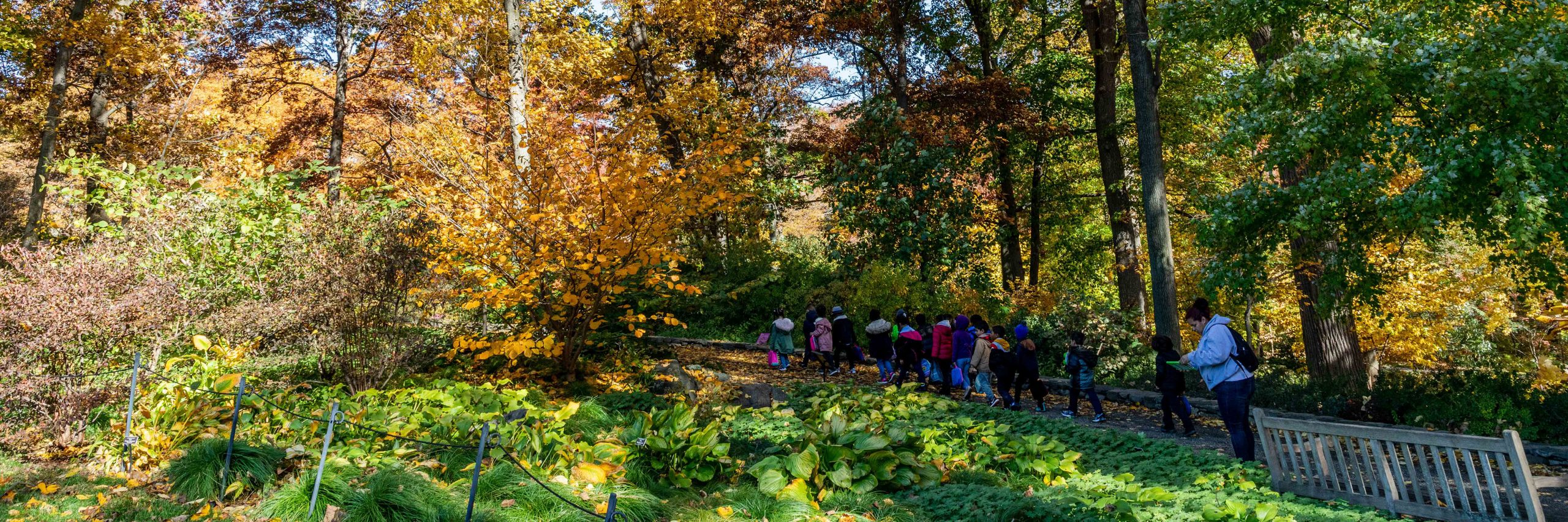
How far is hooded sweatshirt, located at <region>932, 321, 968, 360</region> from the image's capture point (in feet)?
35.7

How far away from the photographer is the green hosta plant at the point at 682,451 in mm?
5582

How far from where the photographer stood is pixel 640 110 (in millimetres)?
16578

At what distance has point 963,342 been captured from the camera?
424 inches

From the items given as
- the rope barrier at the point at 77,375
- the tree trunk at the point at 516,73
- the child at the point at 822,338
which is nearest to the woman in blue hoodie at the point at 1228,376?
the child at the point at 822,338

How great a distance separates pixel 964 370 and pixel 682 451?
600 cm

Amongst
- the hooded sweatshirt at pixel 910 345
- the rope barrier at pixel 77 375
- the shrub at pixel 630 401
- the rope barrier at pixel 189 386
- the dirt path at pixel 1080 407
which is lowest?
the dirt path at pixel 1080 407

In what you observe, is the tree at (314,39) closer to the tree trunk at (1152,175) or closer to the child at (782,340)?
the child at (782,340)

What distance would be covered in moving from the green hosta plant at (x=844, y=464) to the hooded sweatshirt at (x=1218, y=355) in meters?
2.62

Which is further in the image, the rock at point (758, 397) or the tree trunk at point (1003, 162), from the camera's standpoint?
the tree trunk at point (1003, 162)

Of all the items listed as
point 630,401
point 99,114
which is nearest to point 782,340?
point 630,401

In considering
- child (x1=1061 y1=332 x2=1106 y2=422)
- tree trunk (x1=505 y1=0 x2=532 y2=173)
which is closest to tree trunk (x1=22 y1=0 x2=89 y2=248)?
tree trunk (x1=505 y1=0 x2=532 y2=173)

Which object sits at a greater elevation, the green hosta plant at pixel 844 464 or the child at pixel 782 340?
the child at pixel 782 340

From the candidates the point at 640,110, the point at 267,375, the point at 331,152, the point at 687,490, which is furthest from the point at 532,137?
the point at 331,152

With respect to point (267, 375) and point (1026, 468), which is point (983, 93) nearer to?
point (1026, 468)
